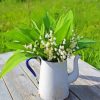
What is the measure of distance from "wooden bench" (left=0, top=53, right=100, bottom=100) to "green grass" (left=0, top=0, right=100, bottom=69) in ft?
6.02

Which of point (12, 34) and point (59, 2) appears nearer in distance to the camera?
point (12, 34)

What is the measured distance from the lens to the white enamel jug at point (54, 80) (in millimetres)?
1567

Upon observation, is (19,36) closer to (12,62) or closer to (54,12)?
(12,62)

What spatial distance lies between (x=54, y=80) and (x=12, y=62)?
0.21 m

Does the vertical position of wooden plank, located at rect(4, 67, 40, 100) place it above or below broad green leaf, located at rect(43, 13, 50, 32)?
below

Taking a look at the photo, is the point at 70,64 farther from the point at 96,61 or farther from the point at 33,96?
the point at 96,61

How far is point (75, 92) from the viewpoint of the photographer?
174 centimetres

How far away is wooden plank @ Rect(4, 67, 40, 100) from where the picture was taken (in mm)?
1705

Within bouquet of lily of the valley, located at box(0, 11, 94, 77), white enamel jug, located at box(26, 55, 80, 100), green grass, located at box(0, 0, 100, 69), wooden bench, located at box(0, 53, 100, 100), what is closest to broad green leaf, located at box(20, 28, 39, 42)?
bouquet of lily of the valley, located at box(0, 11, 94, 77)

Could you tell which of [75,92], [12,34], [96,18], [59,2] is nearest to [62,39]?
[12,34]

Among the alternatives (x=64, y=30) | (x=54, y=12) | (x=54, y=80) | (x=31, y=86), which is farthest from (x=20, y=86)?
(x=54, y=12)

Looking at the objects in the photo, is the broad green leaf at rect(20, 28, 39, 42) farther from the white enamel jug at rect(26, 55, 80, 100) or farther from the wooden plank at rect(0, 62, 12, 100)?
the wooden plank at rect(0, 62, 12, 100)

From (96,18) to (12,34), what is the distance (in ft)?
12.8

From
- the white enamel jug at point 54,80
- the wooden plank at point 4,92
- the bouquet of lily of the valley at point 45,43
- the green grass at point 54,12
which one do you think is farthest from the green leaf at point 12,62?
the green grass at point 54,12
